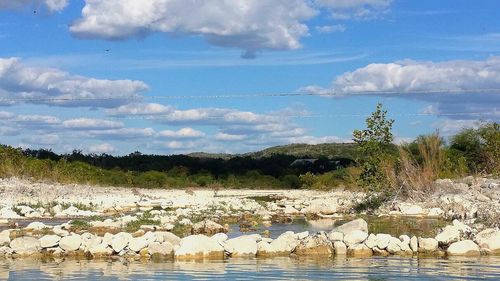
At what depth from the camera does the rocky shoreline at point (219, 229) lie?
21922 millimetres

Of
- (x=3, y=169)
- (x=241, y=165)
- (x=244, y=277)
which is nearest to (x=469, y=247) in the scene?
(x=244, y=277)

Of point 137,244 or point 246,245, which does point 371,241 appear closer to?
point 246,245

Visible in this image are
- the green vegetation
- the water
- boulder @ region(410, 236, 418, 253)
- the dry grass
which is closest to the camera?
boulder @ region(410, 236, 418, 253)

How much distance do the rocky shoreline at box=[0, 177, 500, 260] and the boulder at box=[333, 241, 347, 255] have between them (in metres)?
0.03

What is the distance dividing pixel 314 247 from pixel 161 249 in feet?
14.4

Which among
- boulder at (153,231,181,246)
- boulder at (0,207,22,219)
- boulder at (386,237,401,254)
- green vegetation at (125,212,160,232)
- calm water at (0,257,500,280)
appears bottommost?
calm water at (0,257,500,280)

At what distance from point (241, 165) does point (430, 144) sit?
5466 cm

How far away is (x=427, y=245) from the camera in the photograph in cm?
2239

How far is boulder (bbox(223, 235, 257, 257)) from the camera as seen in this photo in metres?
21.7

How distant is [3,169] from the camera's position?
56.4m

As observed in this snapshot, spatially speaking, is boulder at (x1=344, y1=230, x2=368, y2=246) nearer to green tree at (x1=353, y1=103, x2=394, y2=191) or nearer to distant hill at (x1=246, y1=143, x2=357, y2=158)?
green tree at (x1=353, y1=103, x2=394, y2=191)

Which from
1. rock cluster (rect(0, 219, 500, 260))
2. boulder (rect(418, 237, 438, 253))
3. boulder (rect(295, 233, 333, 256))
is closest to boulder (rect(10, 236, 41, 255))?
rock cluster (rect(0, 219, 500, 260))

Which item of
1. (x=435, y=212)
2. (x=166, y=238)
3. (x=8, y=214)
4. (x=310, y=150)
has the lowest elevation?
(x=166, y=238)

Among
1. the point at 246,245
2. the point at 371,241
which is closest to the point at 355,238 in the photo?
the point at 371,241
